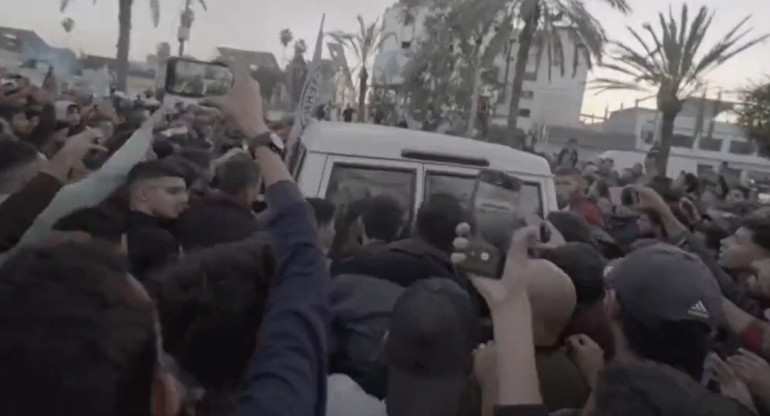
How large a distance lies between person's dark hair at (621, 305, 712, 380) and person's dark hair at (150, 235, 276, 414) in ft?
3.29

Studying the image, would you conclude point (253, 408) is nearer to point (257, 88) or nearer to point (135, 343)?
point (135, 343)

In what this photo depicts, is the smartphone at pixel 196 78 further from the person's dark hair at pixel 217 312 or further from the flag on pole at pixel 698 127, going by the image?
the flag on pole at pixel 698 127

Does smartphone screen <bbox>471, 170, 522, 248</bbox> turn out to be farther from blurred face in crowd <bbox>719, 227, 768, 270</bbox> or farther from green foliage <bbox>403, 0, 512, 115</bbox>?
green foliage <bbox>403, 0, 512, 115</bbox>

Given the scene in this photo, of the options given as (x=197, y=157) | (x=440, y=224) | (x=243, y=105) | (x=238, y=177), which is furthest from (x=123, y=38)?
(x=243, y=105)

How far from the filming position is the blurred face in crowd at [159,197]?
15.1 feet

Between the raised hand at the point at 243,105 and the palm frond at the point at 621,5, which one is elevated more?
the palm frond at the point at 621,5

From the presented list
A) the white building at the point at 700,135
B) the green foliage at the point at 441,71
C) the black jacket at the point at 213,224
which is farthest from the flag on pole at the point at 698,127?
the black jacket at the point at 213,224

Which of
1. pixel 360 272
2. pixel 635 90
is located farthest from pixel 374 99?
pixel 360 272

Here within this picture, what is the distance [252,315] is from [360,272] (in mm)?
1645

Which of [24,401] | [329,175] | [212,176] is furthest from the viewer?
[212,176]

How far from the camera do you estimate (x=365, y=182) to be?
5723mm

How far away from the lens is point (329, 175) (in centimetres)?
567

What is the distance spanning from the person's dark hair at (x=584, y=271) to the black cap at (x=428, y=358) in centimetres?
78

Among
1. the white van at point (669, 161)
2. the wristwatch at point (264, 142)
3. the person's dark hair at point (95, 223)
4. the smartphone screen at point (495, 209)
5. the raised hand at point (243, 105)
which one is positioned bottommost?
the white van at point (669, 161)
